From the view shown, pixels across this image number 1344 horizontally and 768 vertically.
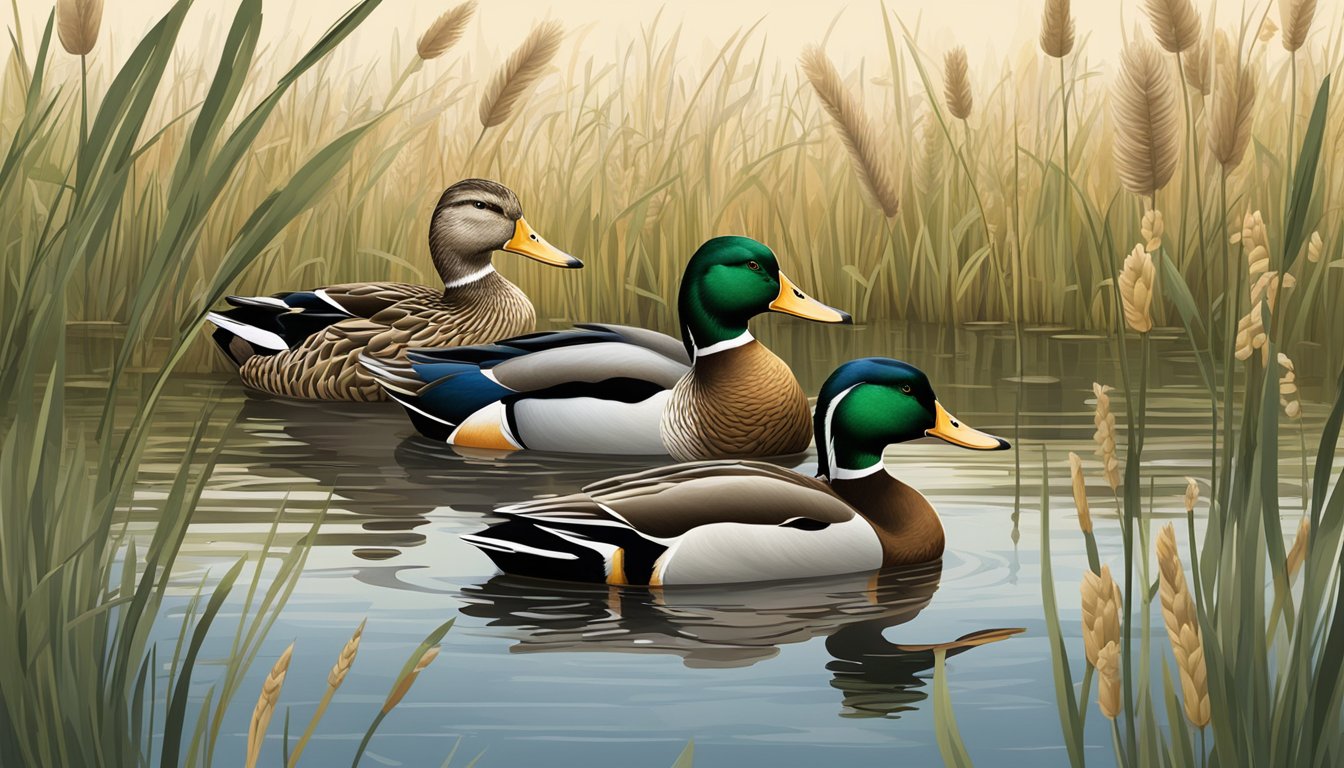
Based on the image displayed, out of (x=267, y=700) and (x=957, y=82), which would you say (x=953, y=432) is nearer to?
(x=957, y=82)

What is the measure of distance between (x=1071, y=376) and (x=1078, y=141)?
2380 millimetres

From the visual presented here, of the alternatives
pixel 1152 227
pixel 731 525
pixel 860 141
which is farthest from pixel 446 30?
pixel 1152 227

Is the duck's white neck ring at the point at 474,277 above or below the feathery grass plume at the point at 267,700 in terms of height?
above

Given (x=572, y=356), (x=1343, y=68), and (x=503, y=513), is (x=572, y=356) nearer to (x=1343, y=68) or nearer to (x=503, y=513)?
(x=503, y=513)

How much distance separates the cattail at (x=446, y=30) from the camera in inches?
348

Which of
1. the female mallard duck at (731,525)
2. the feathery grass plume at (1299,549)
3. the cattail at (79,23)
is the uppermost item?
the cattail at (79,23)

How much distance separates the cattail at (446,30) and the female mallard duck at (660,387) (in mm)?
1366

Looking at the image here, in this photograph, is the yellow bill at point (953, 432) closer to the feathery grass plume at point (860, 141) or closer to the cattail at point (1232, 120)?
the cattail at point (1232, 120)

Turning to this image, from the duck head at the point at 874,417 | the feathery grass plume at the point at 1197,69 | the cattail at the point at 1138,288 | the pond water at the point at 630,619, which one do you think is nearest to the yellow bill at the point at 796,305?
the pond water at the point at 630,619

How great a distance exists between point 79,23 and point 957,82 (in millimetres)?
4237

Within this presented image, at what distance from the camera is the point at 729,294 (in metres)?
8.50

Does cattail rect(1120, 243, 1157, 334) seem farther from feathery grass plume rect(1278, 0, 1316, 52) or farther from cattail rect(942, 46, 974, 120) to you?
cattail rect(942, 46, 974, 120)

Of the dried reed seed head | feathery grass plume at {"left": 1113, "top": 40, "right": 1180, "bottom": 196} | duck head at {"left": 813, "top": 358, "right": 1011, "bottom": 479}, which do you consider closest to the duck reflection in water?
duck head at {"left": 813, "top": 358, "right": 1011, "bottom": 479}

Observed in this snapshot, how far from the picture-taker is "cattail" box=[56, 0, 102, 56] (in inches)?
329
